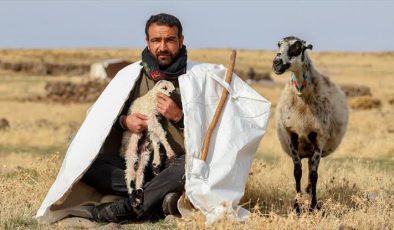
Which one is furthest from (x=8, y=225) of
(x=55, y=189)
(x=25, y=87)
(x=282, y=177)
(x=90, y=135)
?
(x=25, y=87)

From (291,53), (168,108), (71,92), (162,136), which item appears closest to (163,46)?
(168,108)

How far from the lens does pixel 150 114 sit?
7.79m

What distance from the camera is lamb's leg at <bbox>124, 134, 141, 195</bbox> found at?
7.79m

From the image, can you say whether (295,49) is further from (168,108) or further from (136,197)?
(136,197)

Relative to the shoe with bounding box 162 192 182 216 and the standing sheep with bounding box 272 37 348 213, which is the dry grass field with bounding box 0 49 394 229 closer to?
the shoe with bounding box 162 192 182 216

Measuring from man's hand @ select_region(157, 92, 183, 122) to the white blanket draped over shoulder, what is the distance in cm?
15

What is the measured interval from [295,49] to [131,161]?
2.39m

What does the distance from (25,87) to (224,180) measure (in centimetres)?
3598

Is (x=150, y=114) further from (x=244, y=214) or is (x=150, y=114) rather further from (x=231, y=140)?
(x=244, y=214)

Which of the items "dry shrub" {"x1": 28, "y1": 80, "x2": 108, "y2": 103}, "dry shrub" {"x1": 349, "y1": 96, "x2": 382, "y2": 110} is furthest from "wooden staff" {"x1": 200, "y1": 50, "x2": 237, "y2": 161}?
"dry shrub" {"x1": 28, "y1": 80, "x2": 108, "y2": 103}

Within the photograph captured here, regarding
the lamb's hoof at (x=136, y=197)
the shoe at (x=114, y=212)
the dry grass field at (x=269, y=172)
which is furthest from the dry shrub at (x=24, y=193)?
the lamb's hoof at (x=136, y=197)

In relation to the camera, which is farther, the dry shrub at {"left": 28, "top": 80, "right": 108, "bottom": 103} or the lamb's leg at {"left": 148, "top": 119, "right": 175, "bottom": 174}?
the dry shrub at {"left": 28, "top": 80, "right": 108, "bottom": 103}

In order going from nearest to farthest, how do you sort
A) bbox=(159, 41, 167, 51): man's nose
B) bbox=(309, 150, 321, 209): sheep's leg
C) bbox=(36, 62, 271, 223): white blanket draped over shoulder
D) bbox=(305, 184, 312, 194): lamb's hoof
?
bbox=(36, 62, 271, 223): white blanket draped over shoulder
bbox=(159, 41, 167, 51): man's nose
bbox=(309, 150, 321, 209): sheep's leg
bbox=(305, 184, 312, 194): lamb's hoof

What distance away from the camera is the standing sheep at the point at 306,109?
867 centimetres
